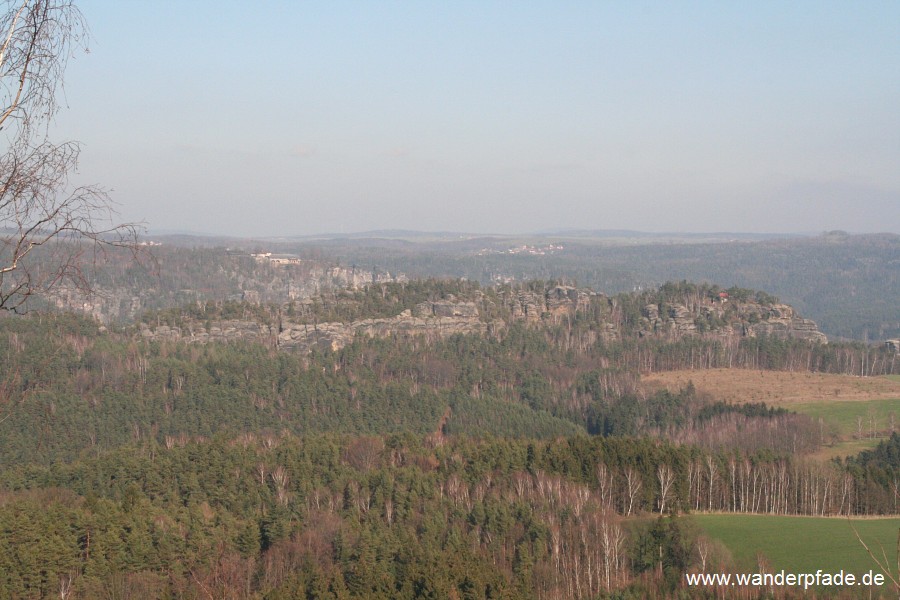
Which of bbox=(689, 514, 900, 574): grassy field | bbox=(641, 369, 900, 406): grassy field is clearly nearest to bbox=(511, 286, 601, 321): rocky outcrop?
bbox=(641, 369, 900, 406): grassy field

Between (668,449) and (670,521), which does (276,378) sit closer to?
(668,449)

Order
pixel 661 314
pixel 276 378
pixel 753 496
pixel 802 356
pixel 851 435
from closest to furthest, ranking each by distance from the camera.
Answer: pixel 753 496, pixel 851 435, pixel 276 378, pixel 802 356, pixel 661 314

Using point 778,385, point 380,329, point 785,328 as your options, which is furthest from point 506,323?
point 778,385

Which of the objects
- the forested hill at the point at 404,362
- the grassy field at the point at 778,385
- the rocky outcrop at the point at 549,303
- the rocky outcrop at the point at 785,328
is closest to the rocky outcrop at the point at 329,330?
the forested hill at the point at 404,362

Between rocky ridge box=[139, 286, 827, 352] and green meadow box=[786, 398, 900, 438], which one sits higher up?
rocky ridge box=[139, 286, 827, 352]

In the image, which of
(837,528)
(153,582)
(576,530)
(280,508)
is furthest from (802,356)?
(153,582)

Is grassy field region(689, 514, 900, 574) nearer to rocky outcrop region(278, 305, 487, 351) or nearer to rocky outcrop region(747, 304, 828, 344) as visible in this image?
rocky outcrop region(278, 305, 487, 351)

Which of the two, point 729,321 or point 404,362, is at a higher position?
point 729,321

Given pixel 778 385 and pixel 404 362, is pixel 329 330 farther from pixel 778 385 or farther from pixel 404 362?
pixel 778 385
